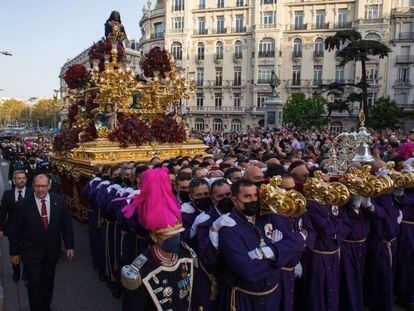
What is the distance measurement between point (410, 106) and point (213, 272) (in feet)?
161

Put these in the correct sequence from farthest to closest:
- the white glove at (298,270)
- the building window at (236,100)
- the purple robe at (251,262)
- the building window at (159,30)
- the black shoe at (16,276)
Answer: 1. the building window at (159,30)
2. the building window at (236,100)
3. the black shoe at (16,276)
4. the white glove at (298,270)
5. the purple robe at (251,262)

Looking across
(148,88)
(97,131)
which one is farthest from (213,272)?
(148,88)

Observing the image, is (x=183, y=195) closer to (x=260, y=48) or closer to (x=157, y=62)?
(x=157, y=62)

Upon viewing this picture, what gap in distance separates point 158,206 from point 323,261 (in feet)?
8.31

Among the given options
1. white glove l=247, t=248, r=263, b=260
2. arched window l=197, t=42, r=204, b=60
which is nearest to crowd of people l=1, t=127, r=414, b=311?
white glove l=247, t=248, r=263, b=260

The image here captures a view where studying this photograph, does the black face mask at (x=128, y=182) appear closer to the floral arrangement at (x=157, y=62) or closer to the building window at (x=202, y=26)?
the floral arrangement at (x=157, y=62)

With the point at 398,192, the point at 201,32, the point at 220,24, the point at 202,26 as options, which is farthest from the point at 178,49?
the point at 398,192

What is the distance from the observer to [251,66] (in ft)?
168

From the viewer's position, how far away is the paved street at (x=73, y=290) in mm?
5473

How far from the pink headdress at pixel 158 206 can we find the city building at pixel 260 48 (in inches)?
1784

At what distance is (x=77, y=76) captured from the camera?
11430mm

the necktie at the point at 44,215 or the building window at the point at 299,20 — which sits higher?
the building window at the point at 299,20

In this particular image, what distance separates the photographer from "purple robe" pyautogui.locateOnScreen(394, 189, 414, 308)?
17.9 feet

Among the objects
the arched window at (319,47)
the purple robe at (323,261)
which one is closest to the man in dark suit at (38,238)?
the purple robe at (323,261)
